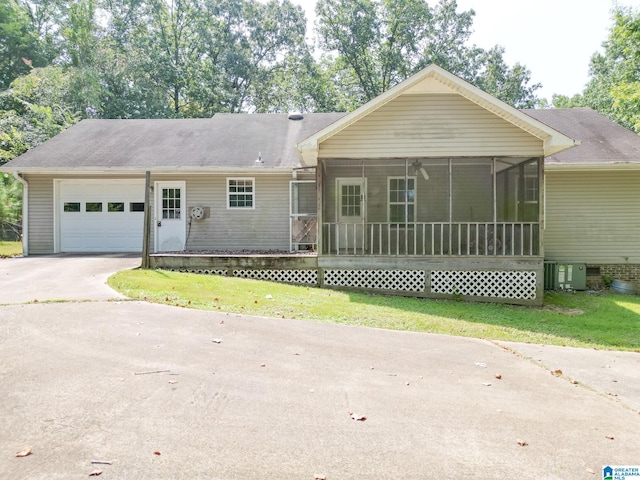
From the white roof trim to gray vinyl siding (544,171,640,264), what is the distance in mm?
3740

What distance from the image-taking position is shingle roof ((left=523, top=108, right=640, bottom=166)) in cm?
1270

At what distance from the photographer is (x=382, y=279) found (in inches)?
426

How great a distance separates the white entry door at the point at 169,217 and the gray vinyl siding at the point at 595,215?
11216 millimetres

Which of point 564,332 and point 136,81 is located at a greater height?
point 136,81

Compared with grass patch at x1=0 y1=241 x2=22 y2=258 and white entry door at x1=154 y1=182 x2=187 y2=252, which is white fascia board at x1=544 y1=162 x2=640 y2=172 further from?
grass patch at x1=0 y1=241 x2=22 y2=258

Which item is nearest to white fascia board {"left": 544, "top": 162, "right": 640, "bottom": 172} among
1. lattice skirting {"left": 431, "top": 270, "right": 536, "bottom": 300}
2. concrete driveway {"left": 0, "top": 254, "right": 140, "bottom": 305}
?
lattice skirting {"left": 431, "top": 270, "right": 536, "bottom": 300}

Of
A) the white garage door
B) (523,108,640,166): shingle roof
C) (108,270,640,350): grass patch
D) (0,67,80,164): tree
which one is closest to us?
(108,270,640,350): grass patch

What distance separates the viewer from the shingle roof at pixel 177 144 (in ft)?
45.4

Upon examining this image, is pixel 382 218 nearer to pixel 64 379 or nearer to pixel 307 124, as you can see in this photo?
pixel 307 124

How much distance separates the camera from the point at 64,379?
4.16 metres

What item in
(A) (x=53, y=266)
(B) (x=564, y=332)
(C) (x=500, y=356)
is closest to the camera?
(C) (x=500, y=356)

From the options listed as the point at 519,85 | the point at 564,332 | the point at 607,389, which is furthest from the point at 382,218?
the point at 519,85

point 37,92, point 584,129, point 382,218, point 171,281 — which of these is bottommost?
point 171,281

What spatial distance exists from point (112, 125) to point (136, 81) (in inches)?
537
